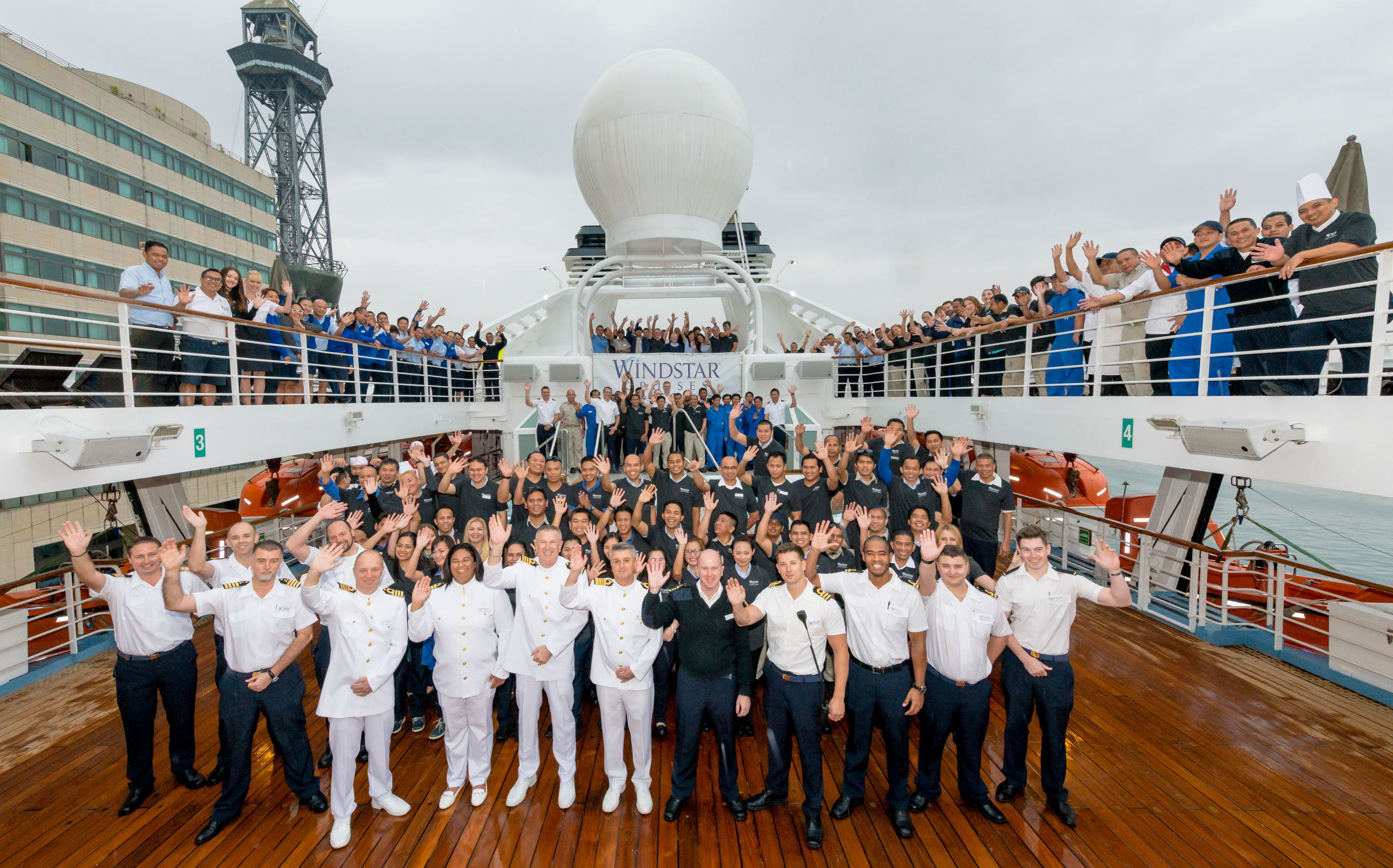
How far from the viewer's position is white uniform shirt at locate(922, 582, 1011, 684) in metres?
3.82

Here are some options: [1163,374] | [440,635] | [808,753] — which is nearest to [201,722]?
[440,635]

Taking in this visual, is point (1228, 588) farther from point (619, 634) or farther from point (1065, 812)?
point (619, 634)

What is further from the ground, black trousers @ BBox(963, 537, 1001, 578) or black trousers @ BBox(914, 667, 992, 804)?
black trousers @ BBox(963, 537, 1001, 578)

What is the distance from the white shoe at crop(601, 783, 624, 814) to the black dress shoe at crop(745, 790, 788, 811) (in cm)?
86

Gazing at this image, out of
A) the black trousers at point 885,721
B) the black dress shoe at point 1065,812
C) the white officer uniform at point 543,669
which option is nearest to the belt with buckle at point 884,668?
the black trousers at point 885,721

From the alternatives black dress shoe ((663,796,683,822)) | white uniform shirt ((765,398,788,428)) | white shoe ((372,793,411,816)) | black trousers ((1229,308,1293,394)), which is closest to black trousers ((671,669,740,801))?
black dress shoe ((663,796,683,822))

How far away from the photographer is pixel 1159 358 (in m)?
5.92

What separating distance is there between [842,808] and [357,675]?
10.7 feet

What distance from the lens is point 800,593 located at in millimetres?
3881

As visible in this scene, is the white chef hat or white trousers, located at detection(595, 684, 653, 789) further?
the white chef hat

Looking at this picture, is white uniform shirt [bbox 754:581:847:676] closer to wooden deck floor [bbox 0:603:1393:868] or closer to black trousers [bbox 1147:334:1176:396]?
wooden deck floor [bbox 0:603:1393:868]

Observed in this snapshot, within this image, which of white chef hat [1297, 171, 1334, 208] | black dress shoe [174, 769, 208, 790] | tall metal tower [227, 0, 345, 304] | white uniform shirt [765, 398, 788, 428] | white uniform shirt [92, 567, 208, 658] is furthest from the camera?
tall metal tower [227, 0, 345, 304]

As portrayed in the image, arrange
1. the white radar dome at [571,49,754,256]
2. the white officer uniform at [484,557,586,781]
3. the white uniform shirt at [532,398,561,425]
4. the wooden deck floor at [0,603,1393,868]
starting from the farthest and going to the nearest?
the white radar dome at [571,49,754,256] → the white uniform shirt at [532,398,561,425] → the white officer uniform at [484,557,586,781] → the wooden deck floor at [0,603,1393,868]

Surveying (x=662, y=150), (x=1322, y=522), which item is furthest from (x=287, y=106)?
(x=1322, y=522)
